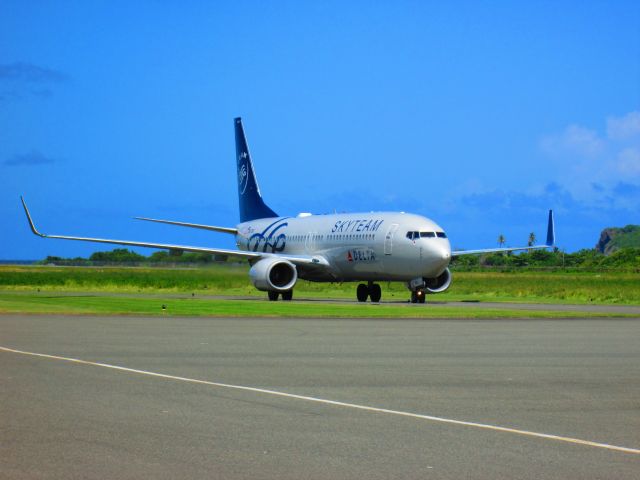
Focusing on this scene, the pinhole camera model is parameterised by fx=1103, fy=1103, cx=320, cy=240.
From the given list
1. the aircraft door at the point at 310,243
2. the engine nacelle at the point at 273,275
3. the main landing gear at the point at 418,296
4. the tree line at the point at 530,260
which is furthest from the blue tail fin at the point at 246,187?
the tree line at the point at 530,260

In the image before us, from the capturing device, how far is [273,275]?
45531 millimetres

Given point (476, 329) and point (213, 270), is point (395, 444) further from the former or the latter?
point (213, 270)

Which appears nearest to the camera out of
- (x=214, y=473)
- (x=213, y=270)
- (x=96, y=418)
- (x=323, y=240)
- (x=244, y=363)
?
(x=214, y=473)

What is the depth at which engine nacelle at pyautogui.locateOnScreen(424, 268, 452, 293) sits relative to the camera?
4384 centimetres

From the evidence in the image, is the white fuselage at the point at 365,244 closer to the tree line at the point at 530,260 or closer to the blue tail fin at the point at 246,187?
the blue tail fin at the point at 246,187

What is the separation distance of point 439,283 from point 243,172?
1709 centimetres

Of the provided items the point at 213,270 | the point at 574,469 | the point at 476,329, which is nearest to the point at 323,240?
the point at 213,270

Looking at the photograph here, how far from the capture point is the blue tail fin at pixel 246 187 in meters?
56.9

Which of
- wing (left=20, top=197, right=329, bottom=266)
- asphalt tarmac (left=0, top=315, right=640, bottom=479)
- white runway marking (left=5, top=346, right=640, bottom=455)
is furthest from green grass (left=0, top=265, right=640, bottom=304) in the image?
white runway marking (left=5, top=346, right=640, bottom=455)

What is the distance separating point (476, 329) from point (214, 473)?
56.3 ft

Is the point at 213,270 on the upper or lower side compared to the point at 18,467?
upper

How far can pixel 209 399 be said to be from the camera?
37.5 feet

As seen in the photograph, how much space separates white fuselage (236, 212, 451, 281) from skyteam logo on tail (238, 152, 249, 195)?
5.36 meters

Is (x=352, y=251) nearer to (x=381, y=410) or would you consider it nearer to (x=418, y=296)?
(x=418, y=296)
